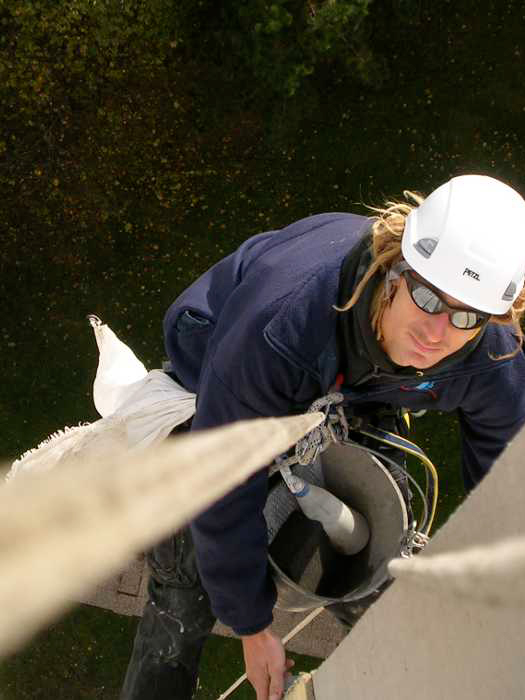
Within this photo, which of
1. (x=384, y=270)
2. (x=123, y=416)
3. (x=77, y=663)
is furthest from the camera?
(x=77, y=663)

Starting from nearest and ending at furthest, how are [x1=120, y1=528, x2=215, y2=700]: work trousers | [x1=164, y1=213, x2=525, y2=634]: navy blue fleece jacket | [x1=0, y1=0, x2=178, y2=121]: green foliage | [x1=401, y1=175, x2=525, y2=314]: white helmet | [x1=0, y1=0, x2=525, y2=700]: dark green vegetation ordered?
[x1=401, y1=175, x2=525, y2=314]: white helmet < [x1=164, y1=213, x2=525, y2=634]: navy blue fleece jacket < [x1=120, y1=528, x2=215, y2=700]: work trousers < [x1=0, y1=0, x2=178, y2=121]: green foliage < [x1=0, y1=0, x2=525, y2=700]: dark green vegetation

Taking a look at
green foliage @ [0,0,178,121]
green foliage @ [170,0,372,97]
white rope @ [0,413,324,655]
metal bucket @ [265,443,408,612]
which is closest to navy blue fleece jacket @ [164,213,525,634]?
metal bucket @ [265,443,408,612]

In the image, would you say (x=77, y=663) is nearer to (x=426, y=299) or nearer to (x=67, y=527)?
(x=426, y=299)

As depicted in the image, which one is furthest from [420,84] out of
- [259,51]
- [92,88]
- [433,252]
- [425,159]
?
[433,252]

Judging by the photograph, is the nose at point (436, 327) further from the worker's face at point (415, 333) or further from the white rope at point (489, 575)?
the white rope at point (489, 575)

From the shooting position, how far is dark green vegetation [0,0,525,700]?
455cm

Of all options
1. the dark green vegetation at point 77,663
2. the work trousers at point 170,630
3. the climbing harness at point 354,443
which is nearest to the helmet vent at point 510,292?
the climbing harness at point 354,443

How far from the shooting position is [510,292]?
194cm

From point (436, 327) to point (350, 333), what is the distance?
242mm

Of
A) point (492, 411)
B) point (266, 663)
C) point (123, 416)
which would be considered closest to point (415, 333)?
point (492, 411)

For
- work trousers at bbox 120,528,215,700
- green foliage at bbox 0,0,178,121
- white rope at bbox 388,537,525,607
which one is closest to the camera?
white rope at bbox 388,537,525,607

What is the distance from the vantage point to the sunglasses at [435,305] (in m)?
1.93

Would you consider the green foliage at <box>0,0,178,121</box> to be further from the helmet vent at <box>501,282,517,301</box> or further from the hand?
the hand

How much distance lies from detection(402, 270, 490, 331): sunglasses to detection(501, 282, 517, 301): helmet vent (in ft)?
0.20
